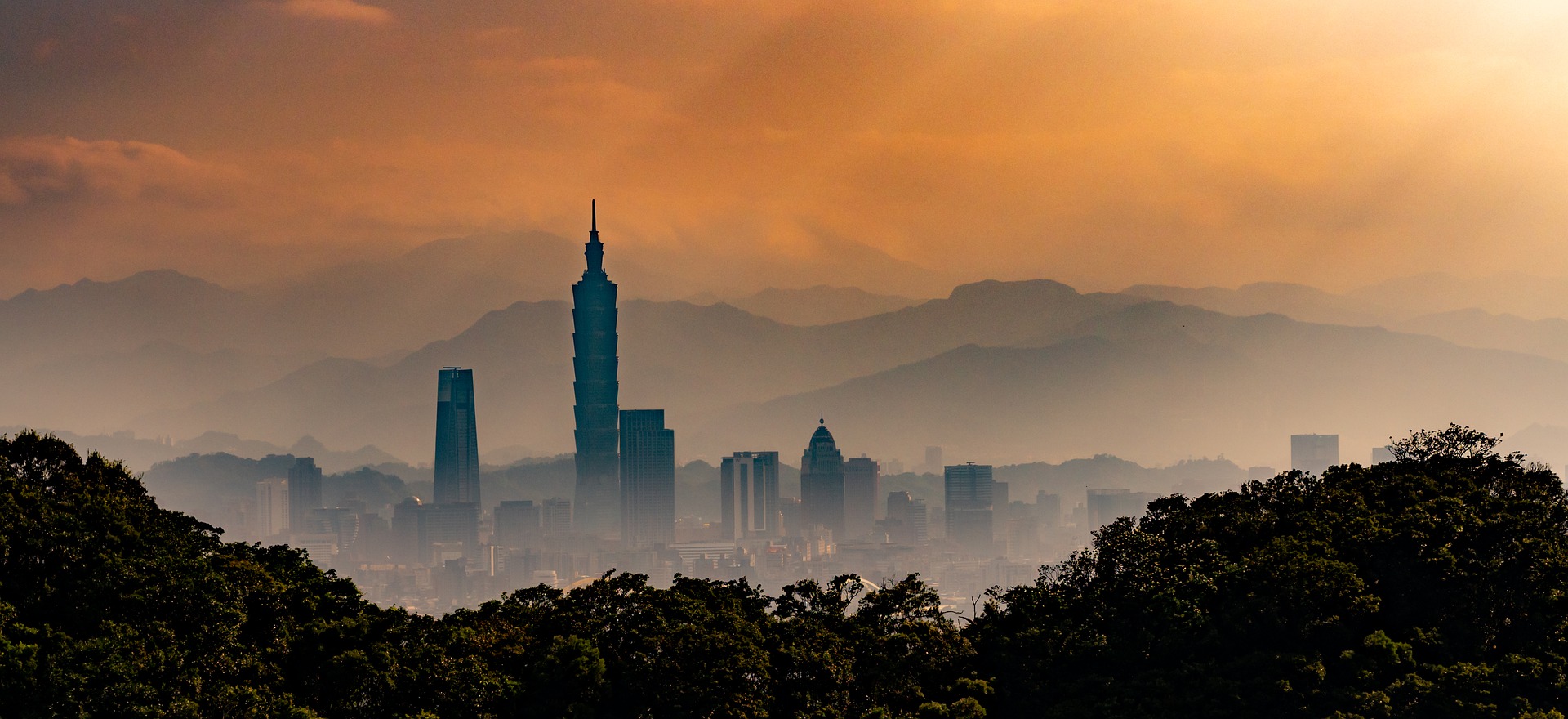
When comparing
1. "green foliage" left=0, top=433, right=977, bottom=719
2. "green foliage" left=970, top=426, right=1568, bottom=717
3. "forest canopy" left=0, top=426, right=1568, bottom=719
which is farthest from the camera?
"green foliage" left=970, top=426, right=1568, bottom=717

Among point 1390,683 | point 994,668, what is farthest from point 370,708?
point 1390,683

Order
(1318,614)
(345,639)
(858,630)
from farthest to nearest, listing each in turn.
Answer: (858,630)
(1318,614)
(345,639)

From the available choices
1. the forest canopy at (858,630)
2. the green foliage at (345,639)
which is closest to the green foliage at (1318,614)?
the forest canopy at (858,630)

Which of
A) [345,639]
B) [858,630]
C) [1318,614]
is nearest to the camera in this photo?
[345,639]

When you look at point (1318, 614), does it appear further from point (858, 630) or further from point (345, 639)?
point (345, 639)

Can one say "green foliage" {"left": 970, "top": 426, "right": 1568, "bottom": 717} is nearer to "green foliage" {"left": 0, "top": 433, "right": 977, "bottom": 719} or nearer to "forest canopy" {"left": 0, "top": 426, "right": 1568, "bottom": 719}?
"forest canopy" {"left": 0, "top": 426, "right": 1568, "bottom": 719}

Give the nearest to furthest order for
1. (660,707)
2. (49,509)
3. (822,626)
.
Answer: (49,509) < (660,707) < (822,626)

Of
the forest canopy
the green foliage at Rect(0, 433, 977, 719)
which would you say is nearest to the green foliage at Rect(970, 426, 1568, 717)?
the forest canopy

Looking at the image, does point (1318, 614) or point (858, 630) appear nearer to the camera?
point (1318, 614)

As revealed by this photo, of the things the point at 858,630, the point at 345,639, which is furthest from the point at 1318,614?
the point at 345,639

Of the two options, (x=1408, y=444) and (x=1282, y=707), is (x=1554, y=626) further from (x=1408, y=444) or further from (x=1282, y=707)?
(x=1408, y=444)

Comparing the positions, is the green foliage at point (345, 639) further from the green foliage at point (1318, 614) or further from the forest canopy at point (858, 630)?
the green foliage at point (1318, 614)
